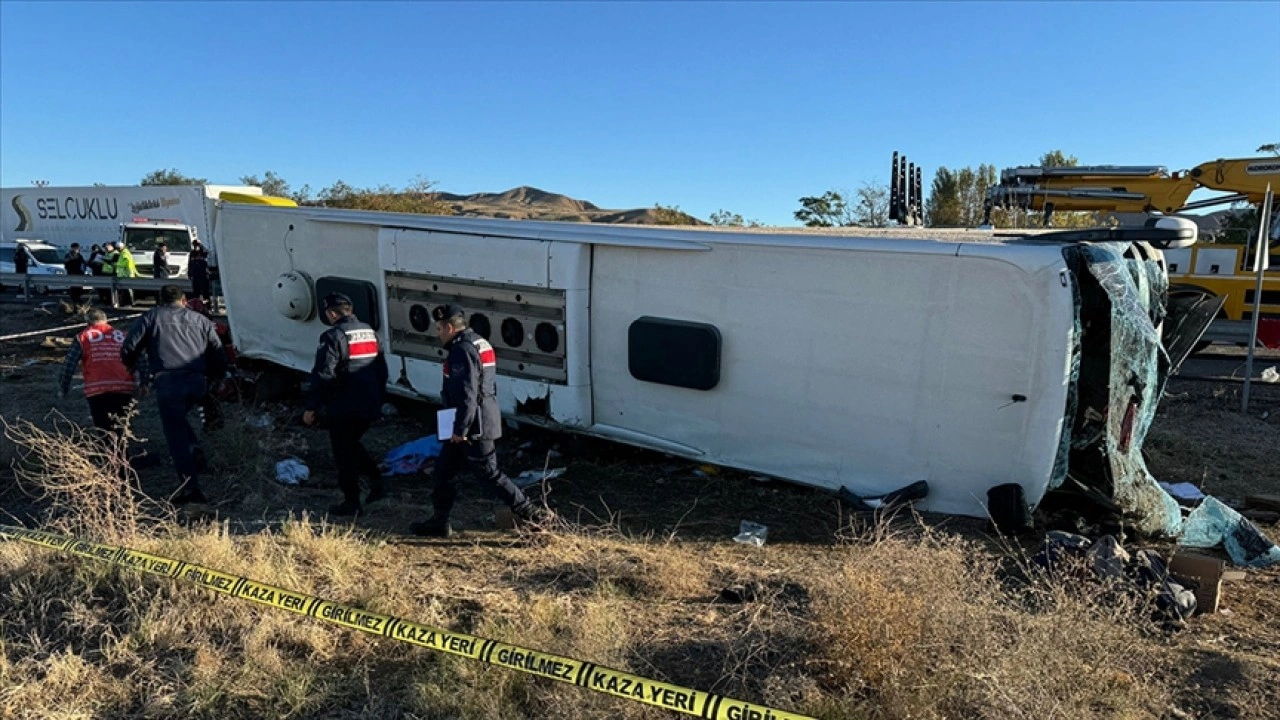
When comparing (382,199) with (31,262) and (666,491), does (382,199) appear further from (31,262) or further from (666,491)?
(666,491)

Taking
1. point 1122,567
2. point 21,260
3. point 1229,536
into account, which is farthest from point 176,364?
point 21,260

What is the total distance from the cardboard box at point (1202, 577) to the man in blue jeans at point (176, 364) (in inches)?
252

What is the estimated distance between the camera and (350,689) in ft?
11.7

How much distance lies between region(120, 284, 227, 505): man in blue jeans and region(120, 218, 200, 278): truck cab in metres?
17.9

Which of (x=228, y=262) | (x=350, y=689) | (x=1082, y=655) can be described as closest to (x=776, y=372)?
(x=1082, y=655)

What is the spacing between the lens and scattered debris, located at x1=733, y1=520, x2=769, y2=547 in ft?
18.1

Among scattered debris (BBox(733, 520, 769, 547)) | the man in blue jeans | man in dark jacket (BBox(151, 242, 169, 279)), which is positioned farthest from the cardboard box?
man in dark jacket (BBox(151, 242, 169, 279))

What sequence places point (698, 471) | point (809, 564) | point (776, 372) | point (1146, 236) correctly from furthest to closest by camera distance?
point (698, 471) < point (776, 372) < point (1146, 236) < point (809, 564)

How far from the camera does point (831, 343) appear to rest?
577 centimetres

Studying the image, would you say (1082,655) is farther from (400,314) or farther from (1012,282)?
(400,314)

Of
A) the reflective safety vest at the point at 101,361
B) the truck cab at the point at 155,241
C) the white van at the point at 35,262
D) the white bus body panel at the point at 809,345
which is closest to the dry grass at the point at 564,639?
the white bus body panel at the point at 809,345

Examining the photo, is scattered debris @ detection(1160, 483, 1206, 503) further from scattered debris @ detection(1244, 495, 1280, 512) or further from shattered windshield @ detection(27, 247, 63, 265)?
shattered windshield @ detection(27, 247, 63, 265)

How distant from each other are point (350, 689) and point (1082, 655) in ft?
9.89

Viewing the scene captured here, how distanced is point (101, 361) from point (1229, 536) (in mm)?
8120
